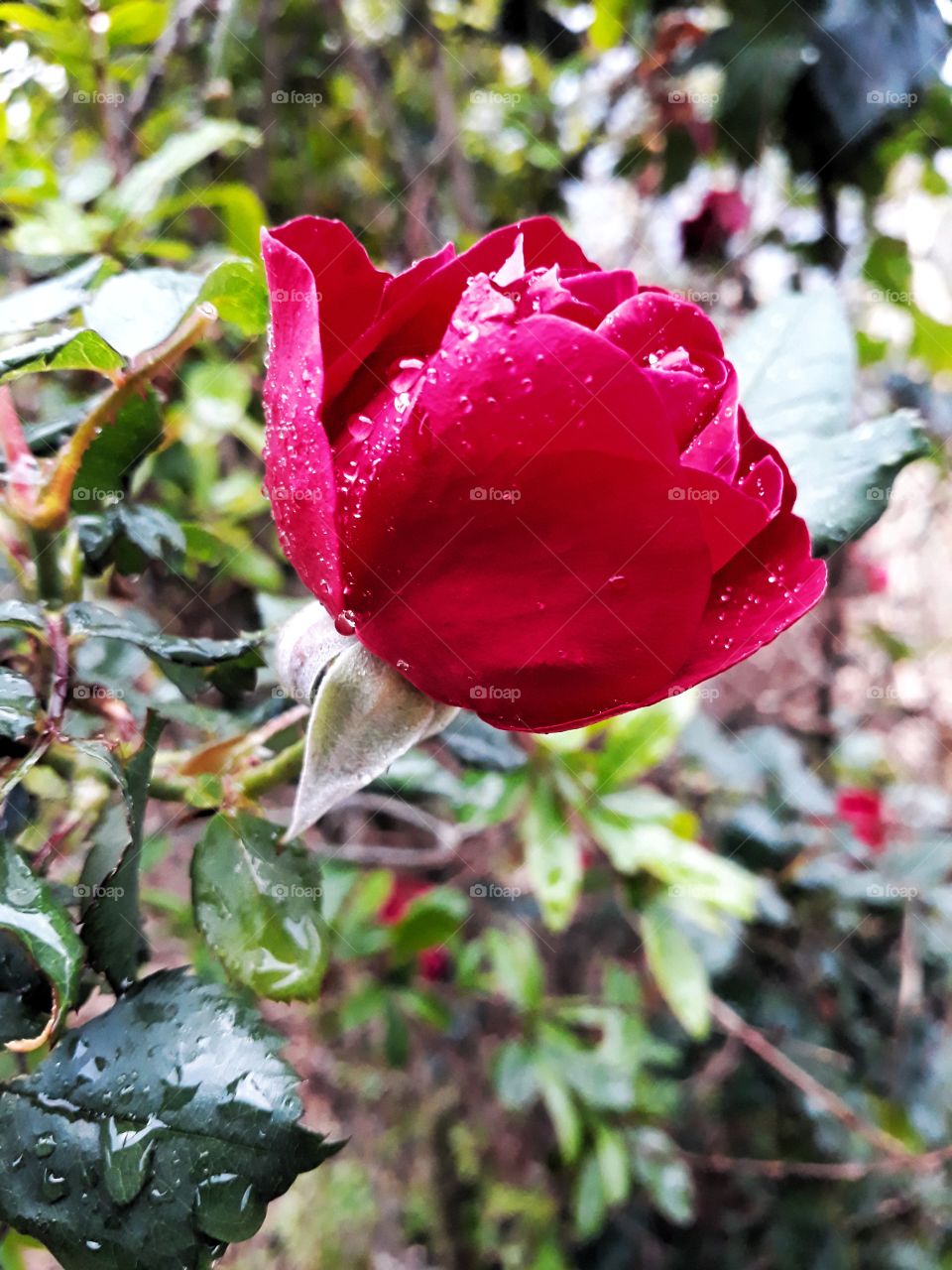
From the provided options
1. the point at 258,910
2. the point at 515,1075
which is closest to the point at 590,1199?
the point at 515,1075

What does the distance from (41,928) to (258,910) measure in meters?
0.11

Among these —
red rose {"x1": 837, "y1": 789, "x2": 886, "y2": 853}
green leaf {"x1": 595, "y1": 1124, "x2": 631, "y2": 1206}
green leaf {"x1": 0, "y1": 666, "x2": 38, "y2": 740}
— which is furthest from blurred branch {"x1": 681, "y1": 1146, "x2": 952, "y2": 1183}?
green leaf {"x1": 0, "y1": 666, "x2": 38, "y2": 740}

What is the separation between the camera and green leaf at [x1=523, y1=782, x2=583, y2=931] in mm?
779

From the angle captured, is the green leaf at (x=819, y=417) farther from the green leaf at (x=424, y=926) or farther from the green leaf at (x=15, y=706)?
the green leaf at (x=424, y=926)

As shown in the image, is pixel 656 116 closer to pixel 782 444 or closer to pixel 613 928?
pixel 782 444

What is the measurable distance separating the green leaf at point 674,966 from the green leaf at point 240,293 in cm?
69

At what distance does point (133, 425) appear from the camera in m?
0.47

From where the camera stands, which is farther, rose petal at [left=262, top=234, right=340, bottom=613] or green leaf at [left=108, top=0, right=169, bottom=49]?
green leaf at [left=108, top=0, right=169, bottom=49]

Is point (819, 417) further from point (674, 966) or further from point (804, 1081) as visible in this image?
point (804, 1081)

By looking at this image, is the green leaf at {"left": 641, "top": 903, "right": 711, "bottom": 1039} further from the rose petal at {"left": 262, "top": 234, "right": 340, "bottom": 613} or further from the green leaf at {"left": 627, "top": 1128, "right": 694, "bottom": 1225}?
the rose petal at {"left": 262, "top": 234, "right": 340, "bottom": 613}

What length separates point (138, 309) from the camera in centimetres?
39

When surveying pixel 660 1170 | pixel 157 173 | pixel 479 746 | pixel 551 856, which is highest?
pixel 157 173

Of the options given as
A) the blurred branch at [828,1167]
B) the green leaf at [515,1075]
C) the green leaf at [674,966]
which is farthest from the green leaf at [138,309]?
the blurred branch at [828,1167]

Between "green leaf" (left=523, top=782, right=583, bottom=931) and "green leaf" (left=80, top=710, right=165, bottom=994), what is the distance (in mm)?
453
